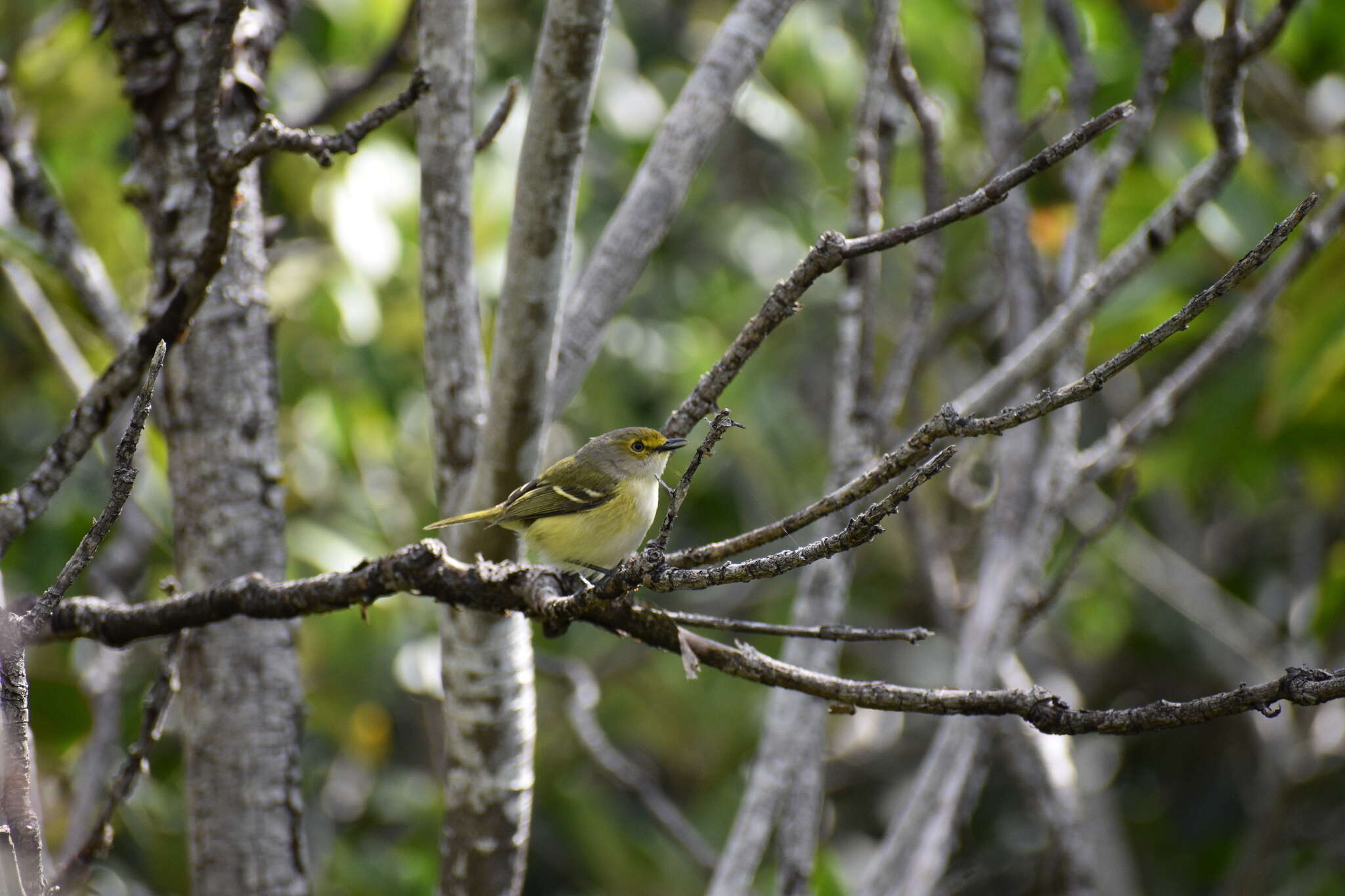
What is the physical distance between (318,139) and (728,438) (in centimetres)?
354

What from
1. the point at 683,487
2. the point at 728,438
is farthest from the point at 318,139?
the point at 728,438

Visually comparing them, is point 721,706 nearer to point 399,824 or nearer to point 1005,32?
point 399,824

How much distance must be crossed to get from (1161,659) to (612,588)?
5.52 m

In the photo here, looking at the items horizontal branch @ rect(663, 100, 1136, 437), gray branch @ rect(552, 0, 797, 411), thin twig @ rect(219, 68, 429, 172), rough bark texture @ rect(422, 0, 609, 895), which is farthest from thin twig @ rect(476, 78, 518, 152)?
horizontal branch @ rect(663, 100, 1136, 437)

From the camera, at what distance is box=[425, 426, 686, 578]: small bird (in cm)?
296

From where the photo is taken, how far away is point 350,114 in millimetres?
4609

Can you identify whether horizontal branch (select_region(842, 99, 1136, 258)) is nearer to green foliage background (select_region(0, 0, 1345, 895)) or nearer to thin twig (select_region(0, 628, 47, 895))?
thin twig (select_region(0, 628, 47, 895))

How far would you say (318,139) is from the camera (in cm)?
188

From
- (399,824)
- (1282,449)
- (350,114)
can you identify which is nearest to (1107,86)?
(1282,449)

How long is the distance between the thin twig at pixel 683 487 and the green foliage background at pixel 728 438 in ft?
6.09

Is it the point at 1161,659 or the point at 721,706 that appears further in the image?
the point at 1161,659

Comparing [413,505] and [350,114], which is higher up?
[350,114]

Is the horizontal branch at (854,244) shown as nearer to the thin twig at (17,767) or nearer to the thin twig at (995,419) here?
the thin twig at (995,419)

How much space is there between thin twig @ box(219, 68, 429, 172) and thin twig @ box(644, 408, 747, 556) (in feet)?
2.76
